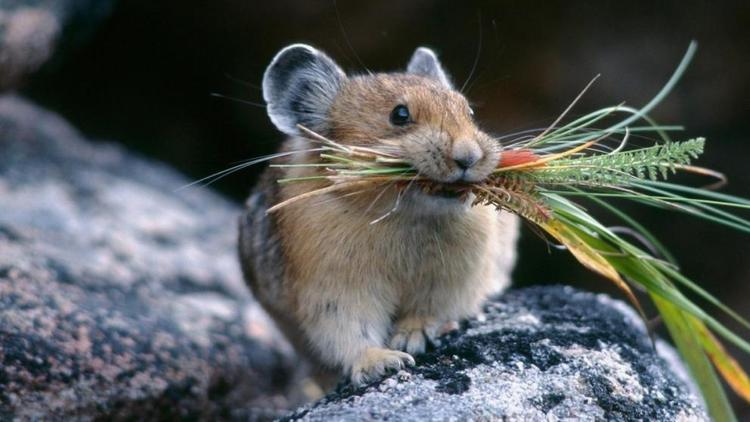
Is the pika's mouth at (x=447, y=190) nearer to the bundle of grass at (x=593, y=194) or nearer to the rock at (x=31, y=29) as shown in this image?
the bundle of grass at (x=593, y=194)

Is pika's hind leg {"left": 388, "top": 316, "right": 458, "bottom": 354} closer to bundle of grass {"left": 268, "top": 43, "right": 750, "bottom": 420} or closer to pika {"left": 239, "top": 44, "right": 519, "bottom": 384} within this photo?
pika {"left": 239, "top": 44, "right": 519, "bottom": 384}

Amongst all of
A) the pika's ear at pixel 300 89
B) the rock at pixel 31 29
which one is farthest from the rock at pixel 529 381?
the rock at pixel 31 29

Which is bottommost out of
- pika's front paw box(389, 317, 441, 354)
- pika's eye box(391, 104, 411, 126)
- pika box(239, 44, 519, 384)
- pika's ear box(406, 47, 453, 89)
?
pika's front paw box(389, 317, 441, 354)

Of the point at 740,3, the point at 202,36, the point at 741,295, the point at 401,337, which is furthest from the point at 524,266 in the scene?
the point at 401,337

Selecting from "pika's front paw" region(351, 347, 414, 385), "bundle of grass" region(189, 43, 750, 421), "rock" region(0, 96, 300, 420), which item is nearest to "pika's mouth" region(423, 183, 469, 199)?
"bundle of grass" region(189, 43, 750, 421)

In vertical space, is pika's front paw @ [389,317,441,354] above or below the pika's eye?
below

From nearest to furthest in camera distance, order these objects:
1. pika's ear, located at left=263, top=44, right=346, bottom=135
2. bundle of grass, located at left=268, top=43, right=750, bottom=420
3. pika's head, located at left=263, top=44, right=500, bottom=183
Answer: bundle of grass, located at left=268, top=43, right=750, bottom=420, pika's head, located at left=263, top=44, right=500, bottom=183, pika's ear, located at left=263, top=44, right=346, bottom=135

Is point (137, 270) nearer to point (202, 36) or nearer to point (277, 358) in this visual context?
point (277, 358)
